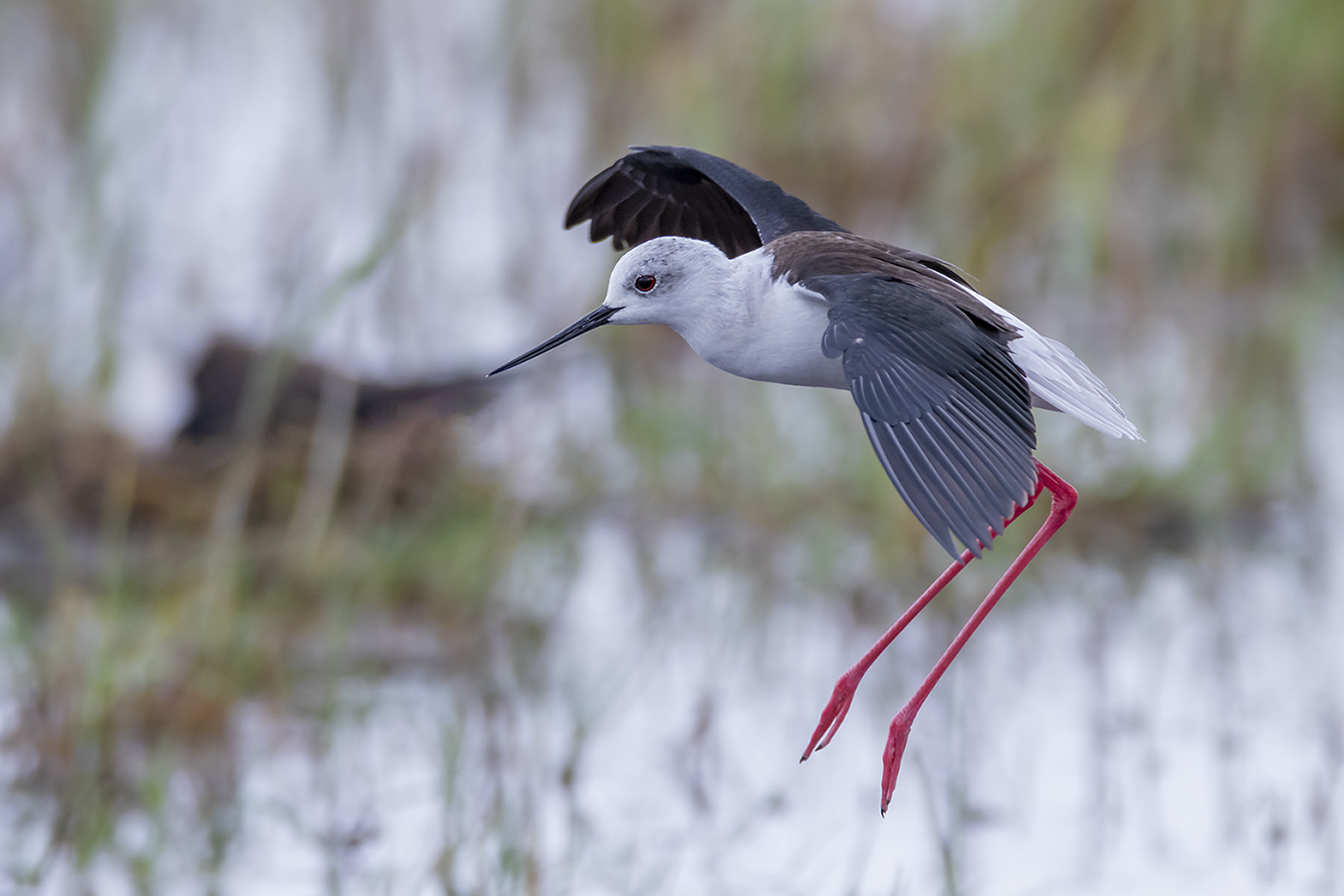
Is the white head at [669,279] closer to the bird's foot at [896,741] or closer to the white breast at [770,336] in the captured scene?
the white breast at [770,336]

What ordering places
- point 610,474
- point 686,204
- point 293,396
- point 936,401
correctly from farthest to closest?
point 610,474 → point 293,396 → point 686,204 → point 936,401

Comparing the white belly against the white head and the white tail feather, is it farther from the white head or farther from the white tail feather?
the white tail feather

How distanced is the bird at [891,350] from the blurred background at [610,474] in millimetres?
721

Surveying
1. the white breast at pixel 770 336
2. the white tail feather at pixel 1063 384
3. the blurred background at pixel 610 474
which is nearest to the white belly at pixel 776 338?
the white breast at pixel 770 336

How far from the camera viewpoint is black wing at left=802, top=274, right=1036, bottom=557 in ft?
7.34

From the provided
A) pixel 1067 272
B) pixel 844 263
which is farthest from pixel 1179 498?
pixel 844 263

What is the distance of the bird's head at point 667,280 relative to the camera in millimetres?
2555

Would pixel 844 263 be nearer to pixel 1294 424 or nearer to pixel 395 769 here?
pixel 395 769

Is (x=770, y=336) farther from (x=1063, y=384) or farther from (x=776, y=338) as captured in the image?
(x=1063, y=384)

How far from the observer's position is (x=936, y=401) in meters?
2.37

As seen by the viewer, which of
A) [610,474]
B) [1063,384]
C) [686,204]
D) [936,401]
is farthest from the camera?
[610,474]

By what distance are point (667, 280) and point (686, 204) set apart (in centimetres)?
55

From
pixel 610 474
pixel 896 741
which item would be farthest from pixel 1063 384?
pixel 610 474

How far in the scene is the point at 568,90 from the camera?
8.12 m
